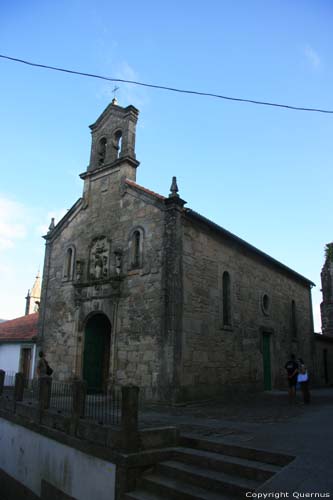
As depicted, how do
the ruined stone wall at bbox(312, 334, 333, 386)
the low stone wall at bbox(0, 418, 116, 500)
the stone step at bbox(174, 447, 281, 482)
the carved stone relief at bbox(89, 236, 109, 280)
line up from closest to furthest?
the stone step at bbox(174, 447, 281, 482) → the low stone wall at bbox(0, 418, 116, 500) → the carved stone relief at bbox(89, 236, 109, 280) → the ruined stone wall at bbox(312, 334, 333, 386)

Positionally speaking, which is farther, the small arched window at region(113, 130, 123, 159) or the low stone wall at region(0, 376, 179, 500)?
the small arched window at region(113, 130, 123, 159)

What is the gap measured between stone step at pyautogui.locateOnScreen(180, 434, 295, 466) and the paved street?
0.20 metres

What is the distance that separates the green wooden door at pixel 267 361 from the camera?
17.1 metres

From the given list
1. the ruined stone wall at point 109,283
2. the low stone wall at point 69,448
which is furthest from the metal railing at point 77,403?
the ruined stone wall at point 109,283

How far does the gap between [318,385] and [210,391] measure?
12805 mm

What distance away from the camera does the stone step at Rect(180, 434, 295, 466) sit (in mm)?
5401

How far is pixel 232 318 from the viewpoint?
14789 mm

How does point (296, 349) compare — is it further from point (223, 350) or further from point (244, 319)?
point (223, 350)

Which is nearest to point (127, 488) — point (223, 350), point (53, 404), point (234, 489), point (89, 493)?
point (89, 493)

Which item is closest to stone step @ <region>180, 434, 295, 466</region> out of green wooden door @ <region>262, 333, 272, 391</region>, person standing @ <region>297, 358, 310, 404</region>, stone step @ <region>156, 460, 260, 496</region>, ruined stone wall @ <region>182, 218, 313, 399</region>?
stone step @ <region>156, 460, 260, 496</region>

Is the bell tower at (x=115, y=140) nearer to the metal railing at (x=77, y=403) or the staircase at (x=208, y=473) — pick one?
the metal railing at (x=77, y=403)

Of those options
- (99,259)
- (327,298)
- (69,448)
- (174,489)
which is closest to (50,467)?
(69,448)

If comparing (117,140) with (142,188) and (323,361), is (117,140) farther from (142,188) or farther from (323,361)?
(323,361)

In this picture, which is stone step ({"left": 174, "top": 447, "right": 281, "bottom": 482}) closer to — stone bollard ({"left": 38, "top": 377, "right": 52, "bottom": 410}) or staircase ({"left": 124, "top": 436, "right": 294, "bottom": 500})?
staircase ({"left": 124, "top": 436, "right": 294, "bottom": 500})
